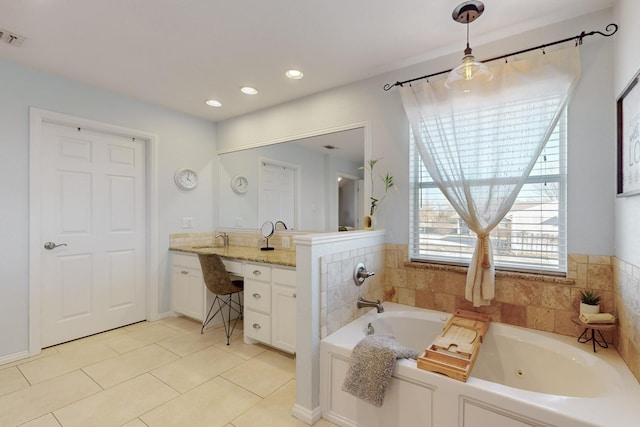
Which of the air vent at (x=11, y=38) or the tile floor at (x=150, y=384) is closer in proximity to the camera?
the tile floor at (x=150, y=384)

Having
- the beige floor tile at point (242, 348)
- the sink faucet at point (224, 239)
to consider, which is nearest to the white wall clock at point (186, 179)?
the sink faucet at point (224, 239)

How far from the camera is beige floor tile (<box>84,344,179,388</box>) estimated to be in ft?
7.29

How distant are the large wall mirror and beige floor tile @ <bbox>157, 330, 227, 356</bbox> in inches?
50.7

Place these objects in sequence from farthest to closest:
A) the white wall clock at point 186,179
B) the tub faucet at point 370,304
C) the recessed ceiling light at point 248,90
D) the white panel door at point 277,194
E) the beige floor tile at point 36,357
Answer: the white wall clock at point 186,179, the white panel door at point 277,194, the recessed ceiling light at point 248,90, the beige floor tile at point 36,357, the tub faucet at point 370,304

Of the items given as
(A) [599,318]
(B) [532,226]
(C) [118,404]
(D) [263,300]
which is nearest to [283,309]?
(D) [263,300]

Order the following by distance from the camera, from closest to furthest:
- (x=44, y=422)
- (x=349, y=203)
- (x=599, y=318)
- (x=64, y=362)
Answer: (x=599, y=318), (x=44, y=422), (x=64, y=362), (x=349, y=203)

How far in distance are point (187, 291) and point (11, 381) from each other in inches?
56.1

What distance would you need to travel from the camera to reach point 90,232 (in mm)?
2967

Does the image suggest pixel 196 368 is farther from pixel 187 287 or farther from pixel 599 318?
pixel 599 318

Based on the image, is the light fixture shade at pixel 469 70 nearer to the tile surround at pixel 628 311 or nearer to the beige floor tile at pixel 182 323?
the tile surround at pixel 628 311

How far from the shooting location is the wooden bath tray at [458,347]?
1.46 meters

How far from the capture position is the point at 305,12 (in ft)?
6.11

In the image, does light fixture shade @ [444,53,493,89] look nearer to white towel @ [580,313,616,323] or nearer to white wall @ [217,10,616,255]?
white wall @ [217,10,616,255]

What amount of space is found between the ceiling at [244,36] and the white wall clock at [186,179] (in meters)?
1.05
